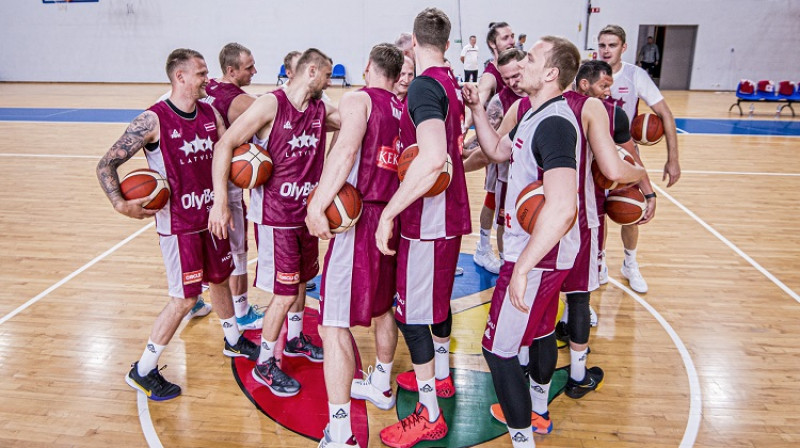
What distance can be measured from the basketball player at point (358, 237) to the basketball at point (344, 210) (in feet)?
0.18

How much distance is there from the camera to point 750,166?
1014 cm

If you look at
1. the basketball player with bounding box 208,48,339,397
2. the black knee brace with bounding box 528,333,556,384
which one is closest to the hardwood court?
the black knee brace with bounding box 528,333,556,384

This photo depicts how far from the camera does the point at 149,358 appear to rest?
370cm

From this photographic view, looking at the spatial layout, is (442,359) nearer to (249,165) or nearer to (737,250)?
(249,165)

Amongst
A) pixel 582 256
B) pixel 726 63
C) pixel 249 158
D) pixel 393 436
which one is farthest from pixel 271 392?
pixel 726 63

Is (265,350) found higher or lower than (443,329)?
lower

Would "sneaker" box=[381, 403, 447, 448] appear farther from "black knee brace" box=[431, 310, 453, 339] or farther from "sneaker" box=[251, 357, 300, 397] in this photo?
"sneaker" box=[251, 357, 300, 397]

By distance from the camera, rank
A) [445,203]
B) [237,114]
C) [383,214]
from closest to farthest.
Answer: [383,214], [445,203], [237,114]

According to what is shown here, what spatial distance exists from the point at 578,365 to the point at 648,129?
2163 mm

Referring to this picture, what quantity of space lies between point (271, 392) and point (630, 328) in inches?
117

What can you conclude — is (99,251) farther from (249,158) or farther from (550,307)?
(550,307)

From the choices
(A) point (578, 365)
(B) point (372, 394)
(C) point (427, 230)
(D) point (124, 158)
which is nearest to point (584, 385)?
(A) point (578, 365)

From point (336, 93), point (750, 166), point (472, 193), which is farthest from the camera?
point (336, 93)

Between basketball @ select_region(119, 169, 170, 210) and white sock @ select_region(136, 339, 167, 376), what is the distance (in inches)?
37.5
